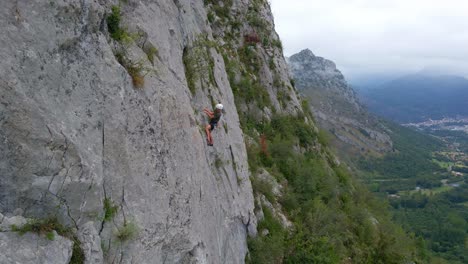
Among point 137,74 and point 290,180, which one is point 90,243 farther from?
point 290,180

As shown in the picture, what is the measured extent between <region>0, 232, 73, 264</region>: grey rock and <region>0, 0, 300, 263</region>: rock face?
0.03 m

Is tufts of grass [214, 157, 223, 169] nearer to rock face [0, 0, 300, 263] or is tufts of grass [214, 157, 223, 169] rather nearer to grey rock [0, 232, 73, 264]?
rock face [0, 0, 300, 263]

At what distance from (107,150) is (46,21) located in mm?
3280

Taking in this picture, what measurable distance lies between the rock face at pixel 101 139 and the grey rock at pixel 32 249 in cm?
3

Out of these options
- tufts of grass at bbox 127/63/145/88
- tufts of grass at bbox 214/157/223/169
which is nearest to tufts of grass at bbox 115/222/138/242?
tufts of grass at bbox 127/63/145/88

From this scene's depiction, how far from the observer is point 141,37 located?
1218cm

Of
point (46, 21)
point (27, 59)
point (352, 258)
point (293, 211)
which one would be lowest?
point (352, 258)

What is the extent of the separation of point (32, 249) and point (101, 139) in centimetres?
298

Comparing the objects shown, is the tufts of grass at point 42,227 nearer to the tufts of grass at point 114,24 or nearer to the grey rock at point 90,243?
the grey rock at point 90,243

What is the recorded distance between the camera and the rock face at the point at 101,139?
7559 mm

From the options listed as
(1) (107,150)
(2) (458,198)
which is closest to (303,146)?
(1) (107,150)

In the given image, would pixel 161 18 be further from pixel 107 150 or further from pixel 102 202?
pixel 102 202

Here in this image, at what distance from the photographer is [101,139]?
9.00 meters

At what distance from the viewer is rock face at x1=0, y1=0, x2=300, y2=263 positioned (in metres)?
7.56
